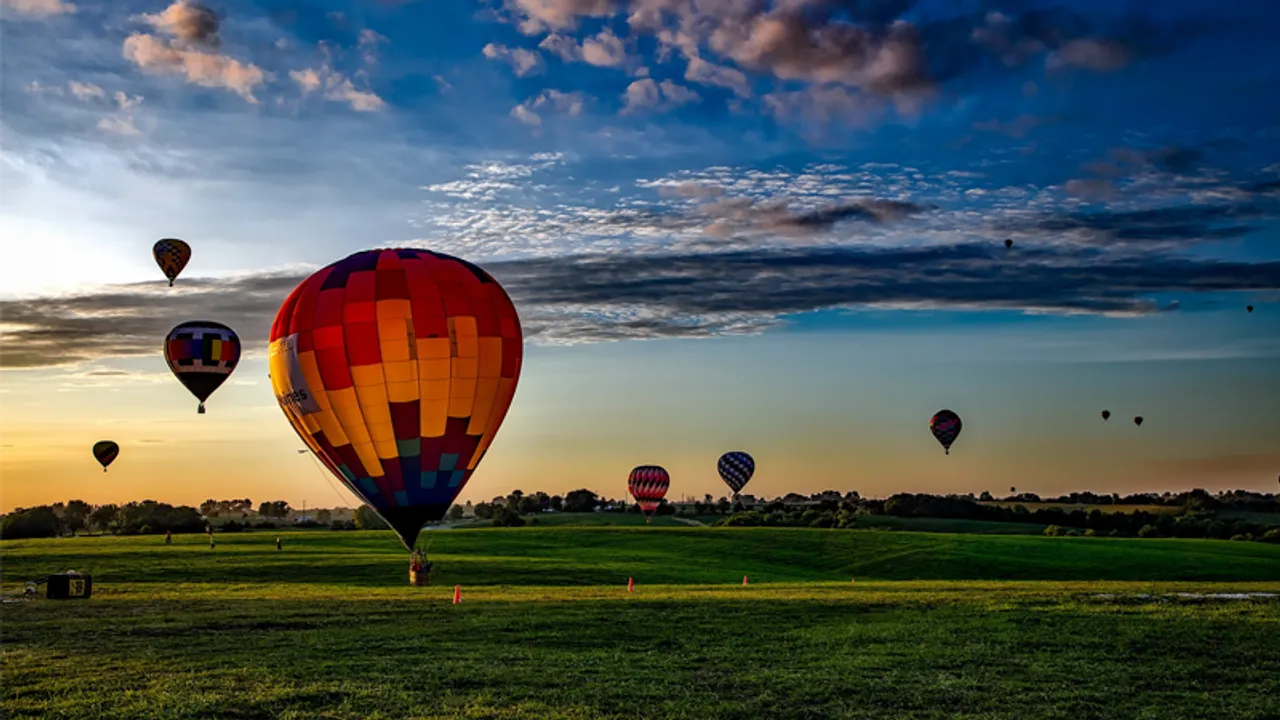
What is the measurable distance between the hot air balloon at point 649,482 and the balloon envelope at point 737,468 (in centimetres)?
666

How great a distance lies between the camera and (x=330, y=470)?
4031cm

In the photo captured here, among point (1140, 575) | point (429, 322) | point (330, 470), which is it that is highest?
point (429, 322)

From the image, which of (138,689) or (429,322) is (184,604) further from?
(138,689)

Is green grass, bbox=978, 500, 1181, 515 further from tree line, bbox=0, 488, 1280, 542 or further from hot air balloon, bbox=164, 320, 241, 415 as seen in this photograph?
hot air balloon, bbox=164, 320, 241, 415

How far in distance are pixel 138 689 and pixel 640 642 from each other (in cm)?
1184

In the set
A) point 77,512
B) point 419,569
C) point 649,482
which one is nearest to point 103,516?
point 77,512

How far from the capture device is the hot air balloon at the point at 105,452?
9712cm

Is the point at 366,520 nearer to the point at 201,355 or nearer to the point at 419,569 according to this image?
the point at 201,355

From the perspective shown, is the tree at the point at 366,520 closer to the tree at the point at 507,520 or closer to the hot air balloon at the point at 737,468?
the tree at the point at 507,520

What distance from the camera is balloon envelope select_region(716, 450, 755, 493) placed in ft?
373

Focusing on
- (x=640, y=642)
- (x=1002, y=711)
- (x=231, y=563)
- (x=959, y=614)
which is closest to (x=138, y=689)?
(x=640, y=642)

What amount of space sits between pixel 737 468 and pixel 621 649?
86909mm

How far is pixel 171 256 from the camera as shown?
67.3 metres

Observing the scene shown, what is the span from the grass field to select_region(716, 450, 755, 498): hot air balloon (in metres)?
56.2
